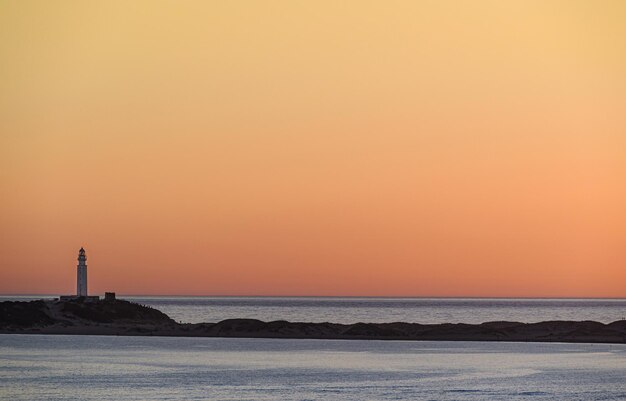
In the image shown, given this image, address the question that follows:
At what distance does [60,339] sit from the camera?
395ft

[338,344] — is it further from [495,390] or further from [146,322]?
[495,390]

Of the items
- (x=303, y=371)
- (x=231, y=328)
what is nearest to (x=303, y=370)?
(x=303, y=371)

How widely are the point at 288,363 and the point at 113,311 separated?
43.1 meters

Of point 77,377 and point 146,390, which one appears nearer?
point 146,390

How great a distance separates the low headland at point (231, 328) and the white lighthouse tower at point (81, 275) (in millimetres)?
3379

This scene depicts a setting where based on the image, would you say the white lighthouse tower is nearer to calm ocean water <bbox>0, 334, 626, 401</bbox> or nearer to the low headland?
the low headland

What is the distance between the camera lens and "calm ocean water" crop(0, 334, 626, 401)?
211ft

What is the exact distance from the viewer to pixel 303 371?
79312mm

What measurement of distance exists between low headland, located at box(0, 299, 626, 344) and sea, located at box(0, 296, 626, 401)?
1821 millimetres

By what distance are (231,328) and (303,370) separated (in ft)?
159

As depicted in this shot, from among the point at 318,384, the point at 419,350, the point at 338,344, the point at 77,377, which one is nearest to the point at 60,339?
the point at 338,344

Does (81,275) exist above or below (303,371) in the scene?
above

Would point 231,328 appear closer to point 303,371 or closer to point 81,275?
point 81,275

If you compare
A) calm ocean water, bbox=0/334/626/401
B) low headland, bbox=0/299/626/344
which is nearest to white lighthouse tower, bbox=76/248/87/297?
low headland, bbox=0/299/626/344
